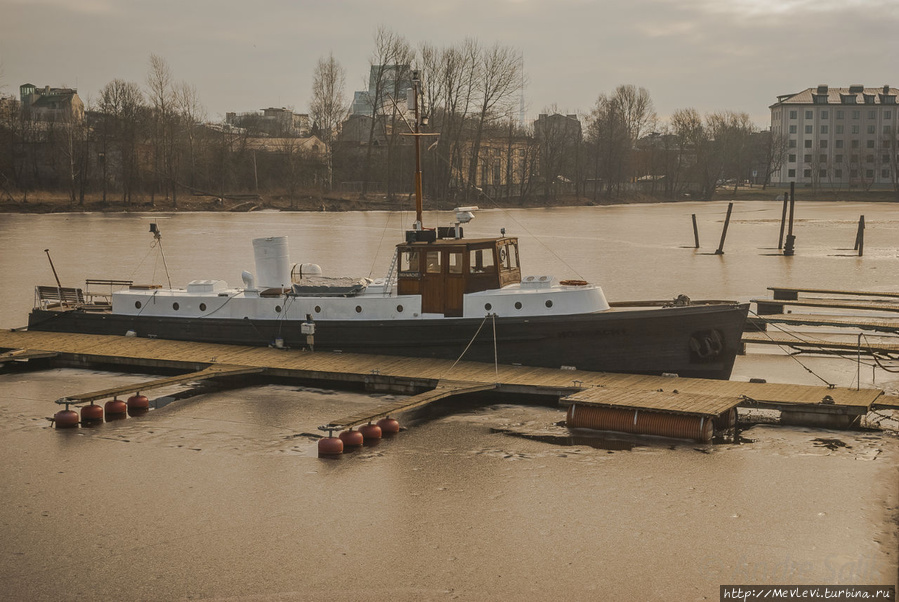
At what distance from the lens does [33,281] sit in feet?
128

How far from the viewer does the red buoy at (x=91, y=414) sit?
18172mm

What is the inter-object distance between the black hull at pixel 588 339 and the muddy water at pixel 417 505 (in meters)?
1.64

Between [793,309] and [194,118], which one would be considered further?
[194,118]

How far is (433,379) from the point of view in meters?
19.2

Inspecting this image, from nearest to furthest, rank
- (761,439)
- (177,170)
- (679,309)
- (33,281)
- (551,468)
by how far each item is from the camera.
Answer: (551,468)
(761,439)
(679,309)
(33,281)
(177,170)

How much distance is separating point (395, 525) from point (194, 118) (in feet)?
300

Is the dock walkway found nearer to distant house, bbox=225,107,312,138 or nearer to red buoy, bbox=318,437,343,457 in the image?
red buoy, bbox=318,437,343,457

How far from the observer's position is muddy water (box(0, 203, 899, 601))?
11.4 m

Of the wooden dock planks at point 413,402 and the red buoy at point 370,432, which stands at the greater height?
the wooden dock planks at point 413,402

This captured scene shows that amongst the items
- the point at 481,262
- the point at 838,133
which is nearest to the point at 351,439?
the point at 481,262

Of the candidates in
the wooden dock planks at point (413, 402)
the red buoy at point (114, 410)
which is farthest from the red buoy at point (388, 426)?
the red buoy at point (114, 410)

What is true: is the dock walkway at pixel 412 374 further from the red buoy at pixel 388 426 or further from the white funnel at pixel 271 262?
the white funnel at pixel 271 262

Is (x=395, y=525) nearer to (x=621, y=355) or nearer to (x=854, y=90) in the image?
(x=621, y=355)

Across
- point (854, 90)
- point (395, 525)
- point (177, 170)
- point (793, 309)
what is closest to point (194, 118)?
point (177, 170)
